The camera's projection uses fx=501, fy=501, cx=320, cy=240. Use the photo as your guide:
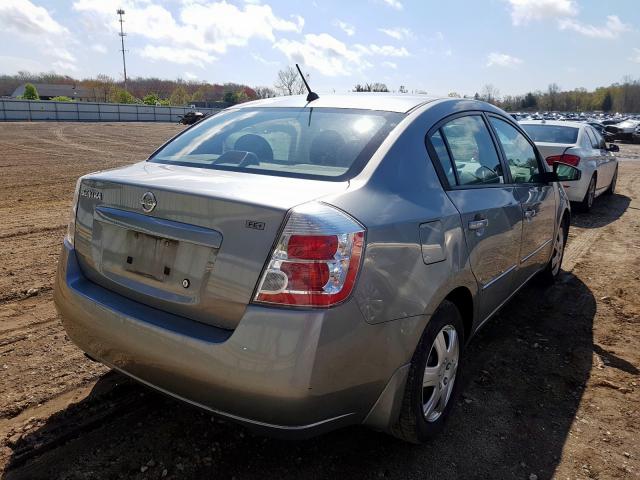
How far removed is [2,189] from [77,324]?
8.49 m

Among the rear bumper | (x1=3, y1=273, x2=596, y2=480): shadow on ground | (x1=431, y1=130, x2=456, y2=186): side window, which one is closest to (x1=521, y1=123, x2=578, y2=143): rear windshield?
(x1=3, y1=273, x2=596, y2=480): shadow on ground

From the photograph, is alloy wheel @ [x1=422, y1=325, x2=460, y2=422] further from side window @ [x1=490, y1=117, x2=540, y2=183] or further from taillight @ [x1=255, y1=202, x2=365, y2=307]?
side window @ [x1=490, y1=117, x2=540, y2=183]

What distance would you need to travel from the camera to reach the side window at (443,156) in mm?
2670

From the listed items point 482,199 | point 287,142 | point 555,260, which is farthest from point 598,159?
point 287,142

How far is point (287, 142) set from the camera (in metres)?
2.78

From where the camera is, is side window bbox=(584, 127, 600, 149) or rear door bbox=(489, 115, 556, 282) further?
side window bbox=(584, 127, 600, 149)

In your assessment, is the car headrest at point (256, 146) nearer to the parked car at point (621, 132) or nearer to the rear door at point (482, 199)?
the rear door at point (482, 199)

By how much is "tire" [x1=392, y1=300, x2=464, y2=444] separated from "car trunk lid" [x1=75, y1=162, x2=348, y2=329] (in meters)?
0.85

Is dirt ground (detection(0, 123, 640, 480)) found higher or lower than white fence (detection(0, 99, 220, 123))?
lower

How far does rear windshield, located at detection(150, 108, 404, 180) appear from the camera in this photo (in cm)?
245

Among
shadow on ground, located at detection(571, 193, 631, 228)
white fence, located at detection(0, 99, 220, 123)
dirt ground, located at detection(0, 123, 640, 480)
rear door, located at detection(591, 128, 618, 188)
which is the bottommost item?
dirt ground, located at detection(0, 123, 640, 480)

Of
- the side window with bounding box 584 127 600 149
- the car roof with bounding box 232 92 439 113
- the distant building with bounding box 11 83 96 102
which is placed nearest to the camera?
the car roof with bounding box 232 92 439 113

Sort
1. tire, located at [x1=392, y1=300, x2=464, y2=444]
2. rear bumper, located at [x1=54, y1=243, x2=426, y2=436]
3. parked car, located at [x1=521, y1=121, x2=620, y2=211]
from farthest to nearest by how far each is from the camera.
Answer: parked car, located at [x1=521, y1=121, x2=620, y2=211]
tire, located at [x1=392, y1=300, x2=464, y2=444]
rear bumper, located at [x1=54, y1=243, x2=426, y2=436]

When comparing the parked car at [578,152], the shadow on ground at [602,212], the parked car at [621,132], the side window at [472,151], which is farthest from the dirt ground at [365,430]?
the parked car at [621,132]
